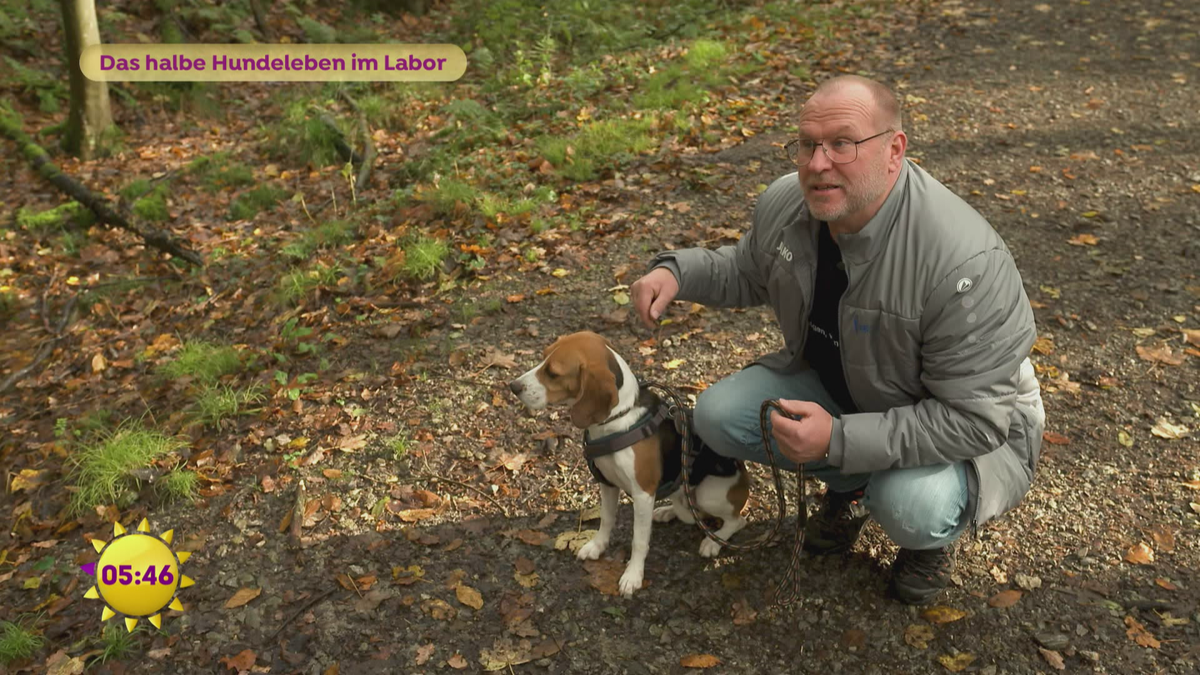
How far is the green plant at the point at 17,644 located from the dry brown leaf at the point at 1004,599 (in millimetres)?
4296

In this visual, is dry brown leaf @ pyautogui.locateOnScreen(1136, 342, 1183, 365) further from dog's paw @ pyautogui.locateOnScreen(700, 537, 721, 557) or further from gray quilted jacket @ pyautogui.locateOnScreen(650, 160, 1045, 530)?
dog's paw @ pyautogui.locateOnScreen(700, 537, 721, 557)

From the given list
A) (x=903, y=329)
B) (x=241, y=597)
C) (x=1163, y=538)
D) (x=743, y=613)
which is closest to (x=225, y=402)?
(x=241, y=597)

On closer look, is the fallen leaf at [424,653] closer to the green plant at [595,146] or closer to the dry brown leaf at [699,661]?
the dry brown leaf at [699,661]

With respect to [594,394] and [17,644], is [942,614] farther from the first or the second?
[17,644]

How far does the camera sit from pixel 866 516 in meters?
3.77

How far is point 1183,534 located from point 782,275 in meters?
2.28

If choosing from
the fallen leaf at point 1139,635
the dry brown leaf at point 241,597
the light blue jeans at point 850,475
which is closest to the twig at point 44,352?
the dry brown leaf at point 241,597

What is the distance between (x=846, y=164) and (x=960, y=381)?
864 mm

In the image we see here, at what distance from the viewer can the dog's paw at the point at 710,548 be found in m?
3.80

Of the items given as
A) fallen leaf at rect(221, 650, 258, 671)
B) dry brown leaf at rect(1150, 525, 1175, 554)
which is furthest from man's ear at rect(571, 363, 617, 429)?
dry brown leaf at rect(1150, 525, 1175, 554)

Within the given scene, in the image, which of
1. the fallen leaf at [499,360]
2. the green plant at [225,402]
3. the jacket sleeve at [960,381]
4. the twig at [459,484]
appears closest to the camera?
the jacket sleeve at [960,381]

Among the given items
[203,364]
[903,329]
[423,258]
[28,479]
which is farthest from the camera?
[423,258]

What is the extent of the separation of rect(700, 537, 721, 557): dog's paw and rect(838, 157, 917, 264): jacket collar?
5.00 ft

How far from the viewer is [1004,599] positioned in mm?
3471
